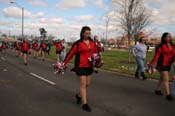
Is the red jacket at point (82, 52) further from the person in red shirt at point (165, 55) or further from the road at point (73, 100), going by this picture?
the person in red shirt at point (165, 55)

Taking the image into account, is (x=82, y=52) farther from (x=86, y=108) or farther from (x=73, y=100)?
(x=73, y=100)

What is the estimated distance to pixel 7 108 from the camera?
8.10m

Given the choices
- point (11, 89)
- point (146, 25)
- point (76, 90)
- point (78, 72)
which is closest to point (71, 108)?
point (78, 72)

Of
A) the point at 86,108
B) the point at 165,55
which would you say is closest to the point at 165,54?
the point at 165,55

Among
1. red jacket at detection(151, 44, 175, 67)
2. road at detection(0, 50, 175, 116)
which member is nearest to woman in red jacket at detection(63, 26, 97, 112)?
road at detection(0, 50, 175, 116)

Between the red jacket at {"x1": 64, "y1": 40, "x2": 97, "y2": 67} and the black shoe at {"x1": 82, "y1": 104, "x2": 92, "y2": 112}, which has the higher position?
the red jacket at {"x1": 64, "y1": 40, "x2": 97, "y2": 67}

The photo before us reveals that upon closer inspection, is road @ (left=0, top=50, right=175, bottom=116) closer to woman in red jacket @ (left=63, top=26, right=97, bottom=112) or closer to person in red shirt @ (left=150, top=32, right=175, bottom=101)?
woman in red jacket @ (left=63, top=26, right=97, bottom=112)

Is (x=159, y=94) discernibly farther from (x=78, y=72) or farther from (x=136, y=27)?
(x=136, y=27)

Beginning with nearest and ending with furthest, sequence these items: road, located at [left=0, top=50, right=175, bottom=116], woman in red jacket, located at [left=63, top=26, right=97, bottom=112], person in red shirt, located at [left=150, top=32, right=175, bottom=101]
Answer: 1. road, located at [left=0, top=50, right=175, bottom=116]
2. woman in red jacket, located at [left=63, top=26, right=97, bottom=112]
3. person in red shirt, located at [left=150, top=32, right=175, bottom=101]

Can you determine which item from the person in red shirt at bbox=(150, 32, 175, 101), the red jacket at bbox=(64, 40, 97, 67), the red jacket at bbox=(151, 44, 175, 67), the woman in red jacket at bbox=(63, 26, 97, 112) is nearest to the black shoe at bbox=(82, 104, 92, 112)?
the woman in red jacket at bbox=(63, 26, 97, 112)

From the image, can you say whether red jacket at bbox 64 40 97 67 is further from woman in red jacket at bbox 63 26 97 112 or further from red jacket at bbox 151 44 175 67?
red jacket at bbox 151 44 175 67

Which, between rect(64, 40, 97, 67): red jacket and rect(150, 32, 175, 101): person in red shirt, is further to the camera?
rect(150, 32, 175, 101): person in red shirt

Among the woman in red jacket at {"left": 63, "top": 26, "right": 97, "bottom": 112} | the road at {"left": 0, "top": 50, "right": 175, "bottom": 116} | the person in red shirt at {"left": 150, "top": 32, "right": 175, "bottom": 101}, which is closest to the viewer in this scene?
the road at {"left": 0, "top": 50, "right": 175, "bottom": 116}

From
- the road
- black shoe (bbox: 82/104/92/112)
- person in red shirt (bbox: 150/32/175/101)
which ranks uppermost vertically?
person in red shirt (bbox: 150/32/175/101)
